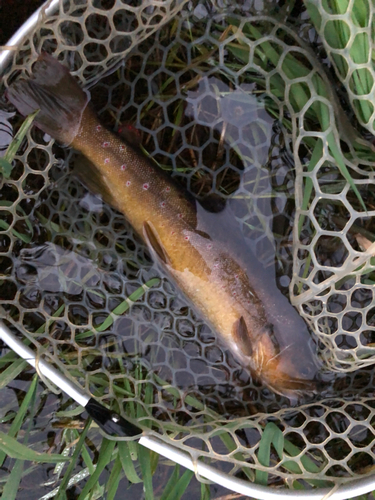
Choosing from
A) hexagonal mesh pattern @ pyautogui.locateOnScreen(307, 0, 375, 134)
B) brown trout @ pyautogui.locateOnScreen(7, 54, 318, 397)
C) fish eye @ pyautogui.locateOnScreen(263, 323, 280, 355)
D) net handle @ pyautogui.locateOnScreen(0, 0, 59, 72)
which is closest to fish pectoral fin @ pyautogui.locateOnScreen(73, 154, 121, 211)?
brown trout @ pyautogui.locateOnScreen(7, 54, 318, 397)

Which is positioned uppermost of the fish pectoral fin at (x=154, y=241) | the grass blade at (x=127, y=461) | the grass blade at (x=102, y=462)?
the fish pectoral fin at (x=154, y=241)

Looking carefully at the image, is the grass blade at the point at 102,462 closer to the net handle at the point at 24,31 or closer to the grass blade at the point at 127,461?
the grass blade at the point at 127,461

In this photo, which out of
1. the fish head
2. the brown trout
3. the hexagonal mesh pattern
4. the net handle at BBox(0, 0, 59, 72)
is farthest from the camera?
the fish head

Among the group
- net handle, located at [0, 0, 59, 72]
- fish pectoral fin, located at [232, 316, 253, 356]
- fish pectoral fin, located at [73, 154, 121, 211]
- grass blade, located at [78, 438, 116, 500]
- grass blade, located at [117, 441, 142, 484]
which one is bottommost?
grass blade, located at [117, 441, 142, 484]

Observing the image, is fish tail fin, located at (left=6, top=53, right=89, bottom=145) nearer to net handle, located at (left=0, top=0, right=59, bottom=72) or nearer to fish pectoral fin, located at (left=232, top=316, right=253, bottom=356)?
net handle, located at (left=0, top=0, right=59, bottom=72)

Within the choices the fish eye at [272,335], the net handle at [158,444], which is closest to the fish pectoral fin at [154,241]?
the fish eye at [272,335]

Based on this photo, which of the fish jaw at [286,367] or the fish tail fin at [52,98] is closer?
the fish tail fin at [52,98]

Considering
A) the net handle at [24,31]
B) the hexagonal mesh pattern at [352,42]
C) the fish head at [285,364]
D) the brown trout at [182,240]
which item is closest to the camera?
the hexagonal mesh pattern at [352,42]
